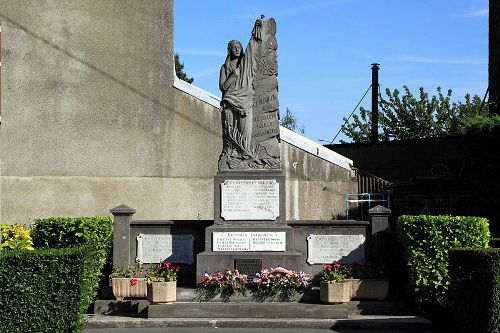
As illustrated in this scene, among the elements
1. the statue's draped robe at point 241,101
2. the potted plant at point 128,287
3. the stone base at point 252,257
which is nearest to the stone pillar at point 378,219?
the stone base at point 252,257

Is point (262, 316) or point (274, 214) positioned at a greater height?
point (274, 214)

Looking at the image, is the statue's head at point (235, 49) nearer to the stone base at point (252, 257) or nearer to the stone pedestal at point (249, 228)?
the stone pedestal at point (249, 228)

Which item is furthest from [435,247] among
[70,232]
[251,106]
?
[70,232]

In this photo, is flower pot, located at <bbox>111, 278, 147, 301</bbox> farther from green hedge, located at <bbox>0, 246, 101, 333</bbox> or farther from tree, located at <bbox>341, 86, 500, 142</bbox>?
tree, located at <bbox>341, 86, 500, 142</bbox>

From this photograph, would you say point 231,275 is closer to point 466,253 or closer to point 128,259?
point 128,259

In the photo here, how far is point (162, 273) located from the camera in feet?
41.3

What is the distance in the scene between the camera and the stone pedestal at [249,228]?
13.2 metres

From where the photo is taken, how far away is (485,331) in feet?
33.1

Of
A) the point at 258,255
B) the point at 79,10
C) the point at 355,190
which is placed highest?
the point at 79,10

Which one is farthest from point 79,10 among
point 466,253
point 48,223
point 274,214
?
point 466,253

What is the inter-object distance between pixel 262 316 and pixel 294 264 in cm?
136

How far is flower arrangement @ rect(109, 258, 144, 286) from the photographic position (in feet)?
43.3

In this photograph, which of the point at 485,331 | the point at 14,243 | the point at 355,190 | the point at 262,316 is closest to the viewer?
the point at 485,331

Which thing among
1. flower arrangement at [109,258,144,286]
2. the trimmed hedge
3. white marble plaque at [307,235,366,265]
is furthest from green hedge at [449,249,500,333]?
the trimmed hedge
